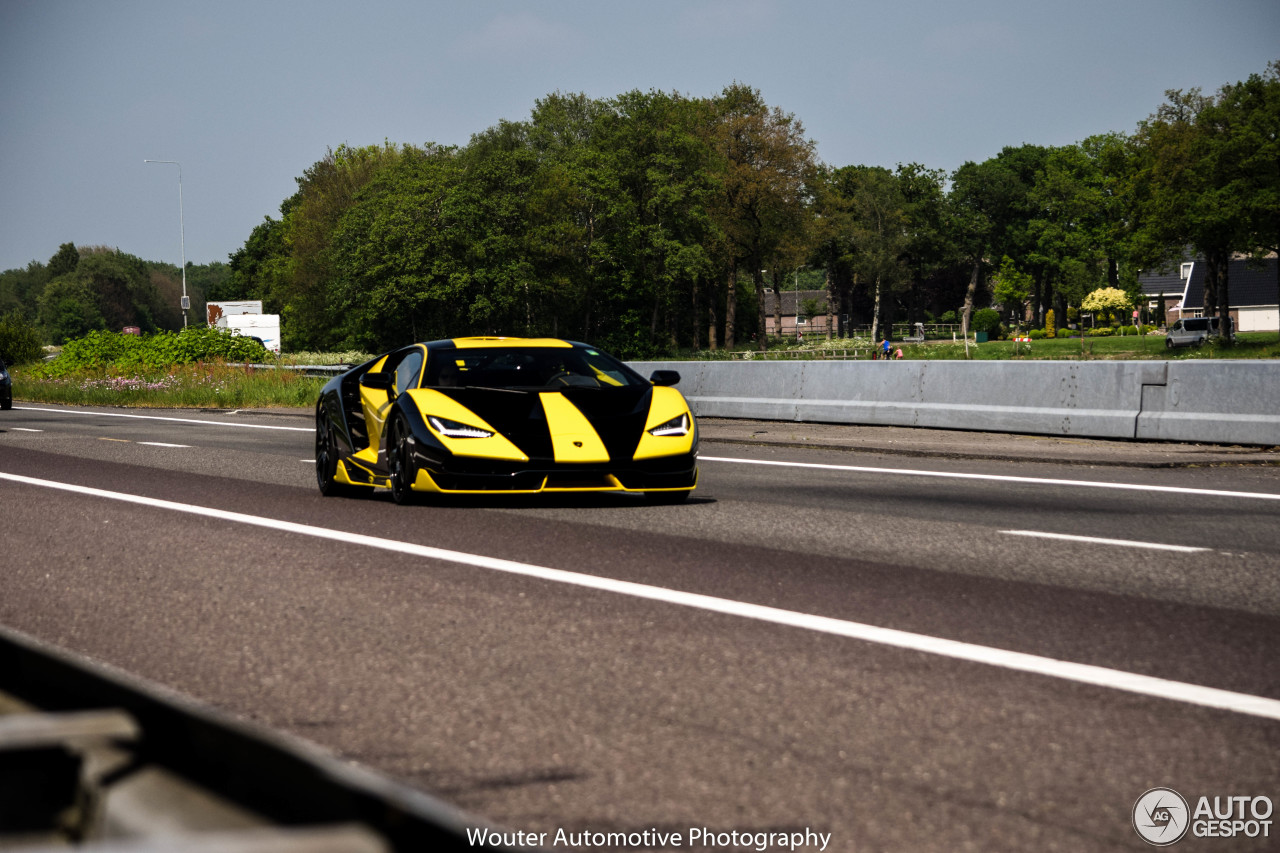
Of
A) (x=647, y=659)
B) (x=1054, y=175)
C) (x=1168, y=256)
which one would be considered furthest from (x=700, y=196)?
(x=647, y=659)

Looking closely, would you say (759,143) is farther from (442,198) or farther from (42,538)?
(42,538)

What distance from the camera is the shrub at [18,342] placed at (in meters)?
54.4

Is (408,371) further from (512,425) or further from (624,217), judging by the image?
(624,217)

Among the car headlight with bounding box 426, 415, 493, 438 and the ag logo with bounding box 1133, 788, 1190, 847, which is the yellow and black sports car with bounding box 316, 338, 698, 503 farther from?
the ag logo with bounding box 1133, 788, 1190, 847

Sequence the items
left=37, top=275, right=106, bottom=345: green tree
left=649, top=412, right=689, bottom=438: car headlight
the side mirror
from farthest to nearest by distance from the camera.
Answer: left=37, top=275, right=106, bottom=345: green tree
the side mirror
left=649, top=412, right=689, bottom=438: car headlight

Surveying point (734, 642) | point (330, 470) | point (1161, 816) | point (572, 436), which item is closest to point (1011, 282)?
point (330, 470)

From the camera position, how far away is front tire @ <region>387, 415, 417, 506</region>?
9.73 meters

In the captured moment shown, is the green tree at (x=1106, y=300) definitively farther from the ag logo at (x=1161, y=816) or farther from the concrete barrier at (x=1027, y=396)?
the ag logo at (x=1161, y=816)

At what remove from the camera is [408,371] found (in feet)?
35.0

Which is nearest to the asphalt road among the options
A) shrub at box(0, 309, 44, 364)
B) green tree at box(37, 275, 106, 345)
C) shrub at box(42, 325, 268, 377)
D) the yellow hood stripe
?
the yellow hood stripe

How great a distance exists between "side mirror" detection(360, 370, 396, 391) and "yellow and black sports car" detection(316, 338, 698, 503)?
0.01 m

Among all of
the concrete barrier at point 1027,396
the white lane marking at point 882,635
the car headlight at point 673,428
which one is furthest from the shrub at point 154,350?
the white lane marking at point 882,635

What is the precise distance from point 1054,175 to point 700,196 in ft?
188

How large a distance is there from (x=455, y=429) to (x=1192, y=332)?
68271 mm
